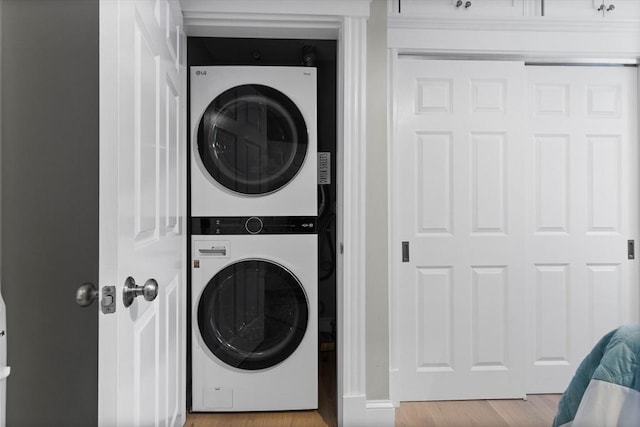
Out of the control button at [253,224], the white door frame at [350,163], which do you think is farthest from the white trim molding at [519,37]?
the control button at [253,224]

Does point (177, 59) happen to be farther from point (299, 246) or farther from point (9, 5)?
point (299, 246)

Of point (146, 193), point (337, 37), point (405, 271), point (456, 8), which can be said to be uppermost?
point (456, 8)

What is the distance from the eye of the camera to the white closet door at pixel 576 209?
2449mm

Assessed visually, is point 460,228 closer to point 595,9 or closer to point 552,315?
point 552,315

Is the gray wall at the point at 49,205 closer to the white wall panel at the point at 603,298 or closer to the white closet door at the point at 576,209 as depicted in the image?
the white closet door at the point at 576,209

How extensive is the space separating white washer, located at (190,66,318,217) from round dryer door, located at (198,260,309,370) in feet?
→ 1.05

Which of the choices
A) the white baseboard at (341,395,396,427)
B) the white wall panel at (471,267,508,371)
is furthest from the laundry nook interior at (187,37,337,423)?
the white wall panel at (471,267,508,371)

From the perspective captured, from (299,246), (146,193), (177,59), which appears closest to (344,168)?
(299,246)

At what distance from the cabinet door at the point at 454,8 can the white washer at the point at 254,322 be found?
1.33 m

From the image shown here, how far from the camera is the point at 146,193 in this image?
4.07 ft

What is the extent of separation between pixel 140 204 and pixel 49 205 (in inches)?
13.4

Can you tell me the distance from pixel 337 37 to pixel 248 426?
1.99 metres

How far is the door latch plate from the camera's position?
3.02 ft

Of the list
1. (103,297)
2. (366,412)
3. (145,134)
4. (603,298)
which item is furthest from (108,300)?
(603,298)
